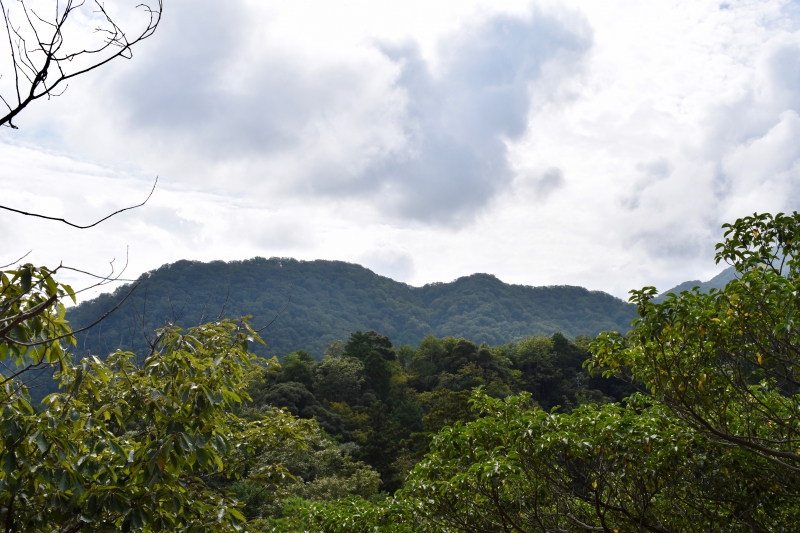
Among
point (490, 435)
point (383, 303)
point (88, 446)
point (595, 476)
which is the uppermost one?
point (383, 303)

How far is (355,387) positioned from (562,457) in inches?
1168

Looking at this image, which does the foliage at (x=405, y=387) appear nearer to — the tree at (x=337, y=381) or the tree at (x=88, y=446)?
the tree at (x=337, y=381)

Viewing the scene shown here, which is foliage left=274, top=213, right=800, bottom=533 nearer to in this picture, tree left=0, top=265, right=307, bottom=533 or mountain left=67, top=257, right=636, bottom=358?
tree left=0, top=265, right=307, bottom=533

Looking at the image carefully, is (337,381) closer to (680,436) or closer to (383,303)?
(680,436)

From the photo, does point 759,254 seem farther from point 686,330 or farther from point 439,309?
point 439,309

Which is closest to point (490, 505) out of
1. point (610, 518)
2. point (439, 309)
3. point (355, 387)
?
point (610, 518)

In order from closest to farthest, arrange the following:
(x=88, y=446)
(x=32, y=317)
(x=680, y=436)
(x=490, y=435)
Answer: (x=32, y=317) < (x=88, y=446) < (x=680, y=436) < (x=490, y=435)

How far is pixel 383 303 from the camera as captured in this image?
308 feet

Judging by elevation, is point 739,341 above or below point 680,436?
above

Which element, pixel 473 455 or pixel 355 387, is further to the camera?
pixel 355 387

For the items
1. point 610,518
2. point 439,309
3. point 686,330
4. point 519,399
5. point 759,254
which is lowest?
point 610,518

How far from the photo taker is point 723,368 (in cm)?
421

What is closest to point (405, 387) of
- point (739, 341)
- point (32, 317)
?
point (739, 341)

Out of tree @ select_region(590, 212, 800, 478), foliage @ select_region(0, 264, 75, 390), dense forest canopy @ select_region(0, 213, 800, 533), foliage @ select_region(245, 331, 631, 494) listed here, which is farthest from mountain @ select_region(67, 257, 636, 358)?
foliage @ select_region(0, 264, 75, 390)
